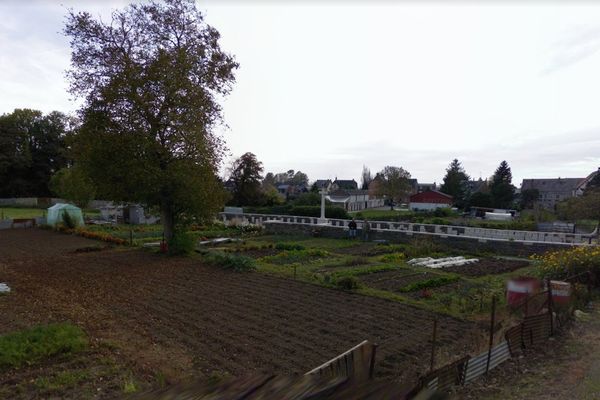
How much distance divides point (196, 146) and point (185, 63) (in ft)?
10.4

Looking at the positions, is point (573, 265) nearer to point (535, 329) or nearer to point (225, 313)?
point (535, 329)

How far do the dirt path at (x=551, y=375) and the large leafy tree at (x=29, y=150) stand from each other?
186ft

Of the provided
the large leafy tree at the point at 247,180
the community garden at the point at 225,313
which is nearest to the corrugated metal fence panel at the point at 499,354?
the community garden at the point at 225,313

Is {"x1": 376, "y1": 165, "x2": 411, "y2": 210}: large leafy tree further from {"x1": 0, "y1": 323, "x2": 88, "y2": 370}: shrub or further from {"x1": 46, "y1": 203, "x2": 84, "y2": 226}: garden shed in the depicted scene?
{"x1": 0, "y1": 323, "x2": 88, "y2": 370}: shrub

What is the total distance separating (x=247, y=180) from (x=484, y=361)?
4125 cm

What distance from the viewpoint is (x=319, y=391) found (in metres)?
2.48

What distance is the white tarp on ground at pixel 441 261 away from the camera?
14145 mm

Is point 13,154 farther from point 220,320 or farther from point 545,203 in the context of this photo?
point 545,203

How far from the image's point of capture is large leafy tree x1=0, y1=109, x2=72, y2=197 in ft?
168

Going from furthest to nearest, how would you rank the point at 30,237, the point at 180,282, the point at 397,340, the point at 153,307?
the point at 30,237 → the point at 180,282 → the point at 153,307 → the point at 397,340

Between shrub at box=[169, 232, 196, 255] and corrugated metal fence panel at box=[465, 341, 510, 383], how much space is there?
1277 cm

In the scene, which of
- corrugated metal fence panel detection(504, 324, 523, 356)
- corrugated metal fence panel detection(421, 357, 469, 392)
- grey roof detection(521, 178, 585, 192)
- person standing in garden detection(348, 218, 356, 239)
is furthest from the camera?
grey roof detection(521, 178, 585, 192)

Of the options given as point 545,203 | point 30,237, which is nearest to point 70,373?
point 30,237

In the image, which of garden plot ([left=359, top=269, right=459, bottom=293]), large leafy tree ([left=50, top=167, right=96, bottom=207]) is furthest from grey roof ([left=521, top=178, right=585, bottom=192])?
garden plot ([left=359, top=269, right=459, bottom=293])
